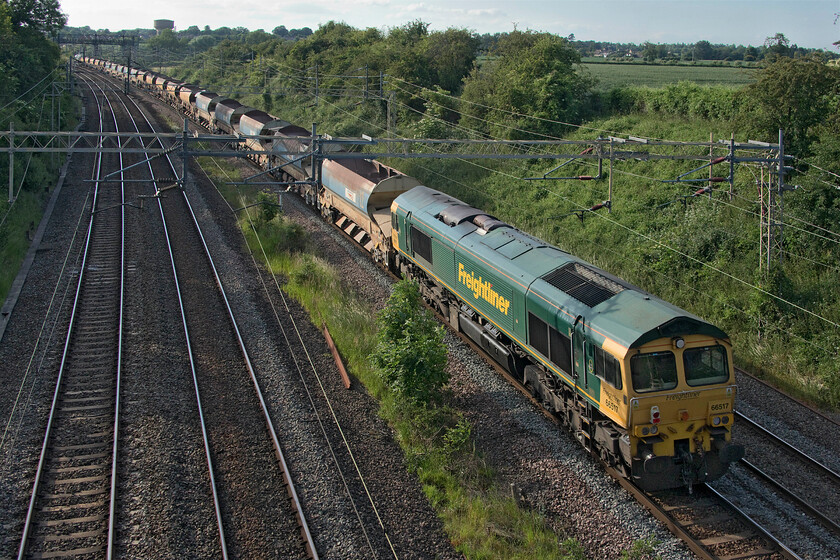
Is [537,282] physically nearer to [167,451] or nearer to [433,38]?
[167,451]

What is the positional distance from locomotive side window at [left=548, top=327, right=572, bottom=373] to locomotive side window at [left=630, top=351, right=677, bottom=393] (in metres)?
1.80

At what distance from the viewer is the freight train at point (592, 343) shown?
11273mm

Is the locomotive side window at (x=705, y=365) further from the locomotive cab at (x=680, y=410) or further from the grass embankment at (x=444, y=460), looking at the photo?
the grass embankment at (x=444, y=460)

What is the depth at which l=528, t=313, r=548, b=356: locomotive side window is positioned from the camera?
13766 millimetres

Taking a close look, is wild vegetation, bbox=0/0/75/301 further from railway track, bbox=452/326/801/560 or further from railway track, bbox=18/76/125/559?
railway track, bbox=452/326/801/560

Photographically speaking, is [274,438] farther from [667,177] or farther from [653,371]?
[667,177]

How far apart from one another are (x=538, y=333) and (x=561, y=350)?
93 centimetres

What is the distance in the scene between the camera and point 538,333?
14.0 meters

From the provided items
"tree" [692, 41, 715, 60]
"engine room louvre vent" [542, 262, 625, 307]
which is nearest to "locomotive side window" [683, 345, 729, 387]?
"engine room louvre vent" [542, 262, 625, 307]

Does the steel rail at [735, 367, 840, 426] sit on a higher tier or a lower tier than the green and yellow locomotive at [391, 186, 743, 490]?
lower

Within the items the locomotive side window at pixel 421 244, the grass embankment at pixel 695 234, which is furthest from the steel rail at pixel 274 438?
the grass embankment at pixel 695 234

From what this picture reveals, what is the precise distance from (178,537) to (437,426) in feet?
17.7

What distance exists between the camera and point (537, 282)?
45.9 ft

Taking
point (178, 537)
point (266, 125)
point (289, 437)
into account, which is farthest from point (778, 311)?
point (266, 125)
